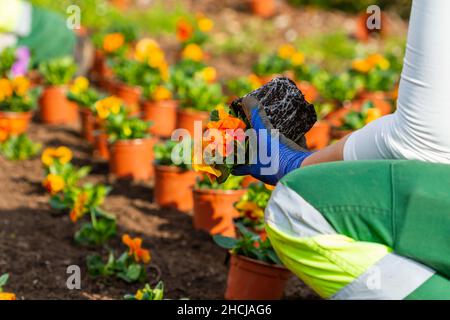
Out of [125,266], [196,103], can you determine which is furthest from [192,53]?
[125,266]

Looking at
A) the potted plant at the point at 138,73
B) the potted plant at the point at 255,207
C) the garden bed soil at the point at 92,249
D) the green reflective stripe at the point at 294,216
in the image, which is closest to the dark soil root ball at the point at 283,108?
the green reflective stripe at the point at 294,216

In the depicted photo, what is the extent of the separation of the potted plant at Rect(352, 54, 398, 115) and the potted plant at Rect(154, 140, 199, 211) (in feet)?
5.38

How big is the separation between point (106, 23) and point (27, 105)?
2.65 metres

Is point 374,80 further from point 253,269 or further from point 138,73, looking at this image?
point 253,269

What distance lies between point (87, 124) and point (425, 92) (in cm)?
325

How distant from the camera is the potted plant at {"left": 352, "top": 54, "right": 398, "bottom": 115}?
514 centimetres

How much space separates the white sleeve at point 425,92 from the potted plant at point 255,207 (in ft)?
3.72

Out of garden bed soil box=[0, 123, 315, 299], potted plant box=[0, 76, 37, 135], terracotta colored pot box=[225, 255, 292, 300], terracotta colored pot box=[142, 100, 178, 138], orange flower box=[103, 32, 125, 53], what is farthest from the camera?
orange flower box=[103, 32, 125, 53]

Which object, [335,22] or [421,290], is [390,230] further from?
[335,22]

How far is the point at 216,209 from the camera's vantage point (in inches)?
140

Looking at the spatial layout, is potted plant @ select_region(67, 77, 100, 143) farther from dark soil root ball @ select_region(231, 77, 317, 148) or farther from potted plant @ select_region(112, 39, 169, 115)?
dark soil root ball @ select_region(231, 77, 317, 148)

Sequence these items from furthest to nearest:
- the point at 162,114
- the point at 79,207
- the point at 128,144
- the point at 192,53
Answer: the point at 192,53, the point at 162,114, the point at 128,144, the point at 79,207

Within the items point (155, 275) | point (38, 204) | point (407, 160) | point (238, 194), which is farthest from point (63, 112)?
point (407, 160)

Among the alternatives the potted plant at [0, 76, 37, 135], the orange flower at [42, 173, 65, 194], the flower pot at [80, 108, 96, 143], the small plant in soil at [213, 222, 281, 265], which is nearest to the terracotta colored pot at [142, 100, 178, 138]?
the flower pot at [80, 108, 96, 143]
